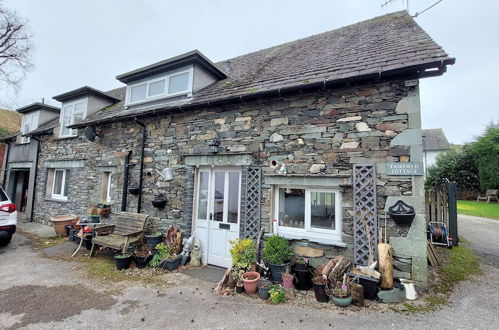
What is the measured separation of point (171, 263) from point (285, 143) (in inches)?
162

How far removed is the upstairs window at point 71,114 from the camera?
401 inches

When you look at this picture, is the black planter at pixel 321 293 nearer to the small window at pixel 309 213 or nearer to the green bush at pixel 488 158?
the small window at pixel 309 213

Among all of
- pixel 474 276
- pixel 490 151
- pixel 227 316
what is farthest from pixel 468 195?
pixel 227 316

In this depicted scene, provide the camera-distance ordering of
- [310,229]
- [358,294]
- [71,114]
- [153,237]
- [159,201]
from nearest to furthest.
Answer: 1. [358,294]
2. [310,229]
3. [153,237]
4. [159,201]
5. [71,114]

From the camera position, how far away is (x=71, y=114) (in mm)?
10500

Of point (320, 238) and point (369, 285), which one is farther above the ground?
point (320, 238)

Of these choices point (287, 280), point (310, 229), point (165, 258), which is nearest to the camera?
point (287, 280)

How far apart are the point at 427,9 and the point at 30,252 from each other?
13607 millimetres

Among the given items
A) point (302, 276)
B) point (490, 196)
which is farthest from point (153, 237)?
point (490, 196)

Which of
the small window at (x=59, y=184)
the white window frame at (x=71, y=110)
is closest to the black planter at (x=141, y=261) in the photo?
the small window at (x=59, y=184)

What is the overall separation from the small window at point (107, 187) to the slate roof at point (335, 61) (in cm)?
211

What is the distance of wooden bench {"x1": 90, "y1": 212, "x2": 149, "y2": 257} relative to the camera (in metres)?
5.99

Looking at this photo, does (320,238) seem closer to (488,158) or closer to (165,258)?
(165,258)

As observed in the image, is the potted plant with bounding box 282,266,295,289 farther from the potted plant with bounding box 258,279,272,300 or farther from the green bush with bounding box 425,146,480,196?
the green bush with bounding box 425,146,480,196
